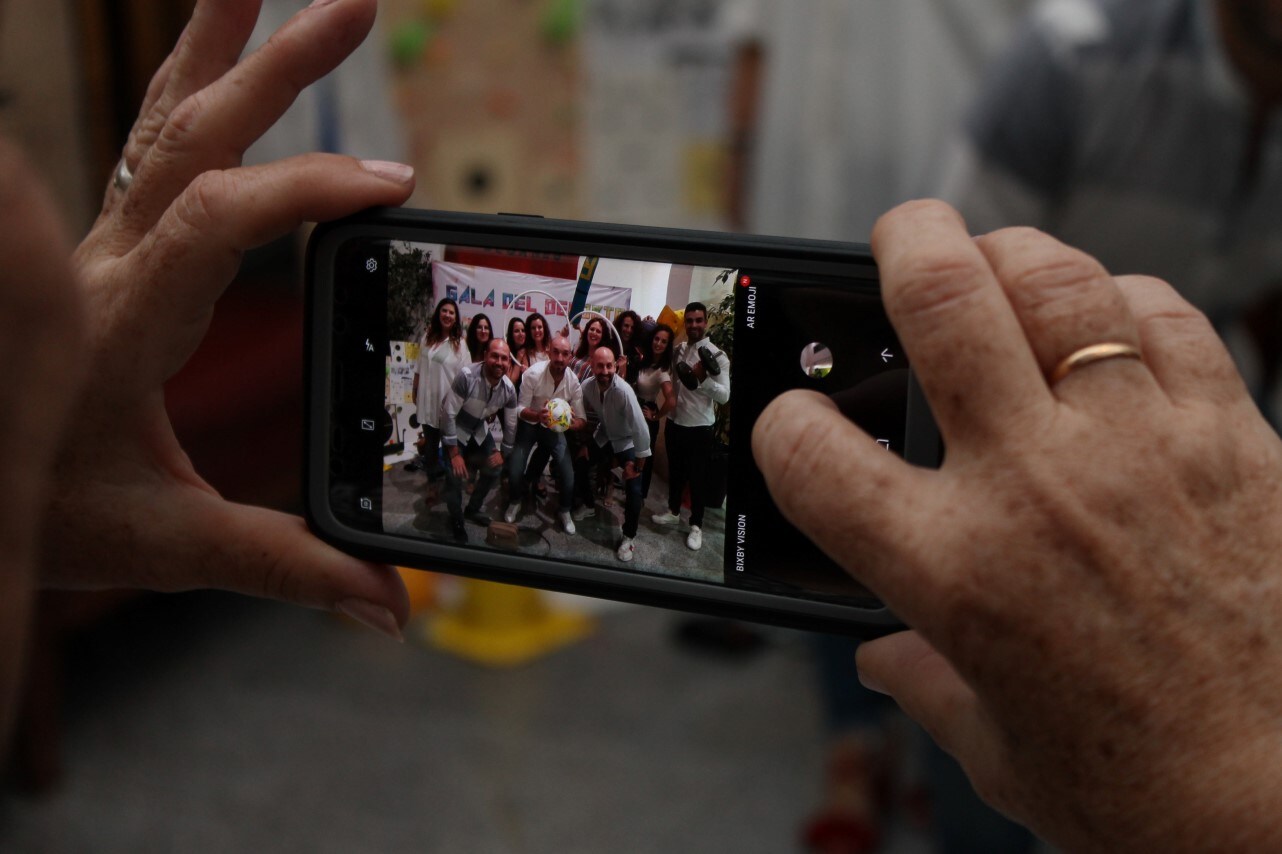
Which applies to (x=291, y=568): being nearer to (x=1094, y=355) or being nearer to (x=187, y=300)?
(x=187, y=300)

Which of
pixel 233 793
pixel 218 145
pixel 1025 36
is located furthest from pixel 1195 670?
pixel 233 793

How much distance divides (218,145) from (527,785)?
1378mm

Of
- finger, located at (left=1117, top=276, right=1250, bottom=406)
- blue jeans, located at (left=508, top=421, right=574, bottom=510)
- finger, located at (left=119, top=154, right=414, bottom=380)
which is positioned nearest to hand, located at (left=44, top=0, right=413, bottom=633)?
finger, located at (left=119, top=154, right=414, bottom=380)

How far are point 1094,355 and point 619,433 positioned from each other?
276 millimetres

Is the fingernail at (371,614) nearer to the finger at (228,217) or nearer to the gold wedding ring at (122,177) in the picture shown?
the finger at (228,217)

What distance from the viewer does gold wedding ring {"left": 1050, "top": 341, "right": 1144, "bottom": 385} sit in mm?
447

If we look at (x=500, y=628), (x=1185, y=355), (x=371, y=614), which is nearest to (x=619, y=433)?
(x=371, y=614)

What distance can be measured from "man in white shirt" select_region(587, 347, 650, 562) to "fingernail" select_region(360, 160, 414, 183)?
159 mm

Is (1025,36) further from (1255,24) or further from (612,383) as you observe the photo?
(612,383)

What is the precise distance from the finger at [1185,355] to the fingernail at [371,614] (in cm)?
46

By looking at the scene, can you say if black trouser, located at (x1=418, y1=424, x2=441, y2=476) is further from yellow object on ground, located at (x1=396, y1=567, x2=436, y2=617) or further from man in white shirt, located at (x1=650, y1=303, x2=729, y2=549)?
yellow object on ground, located at (x1=396, y1=567, x2=436, y2=617)

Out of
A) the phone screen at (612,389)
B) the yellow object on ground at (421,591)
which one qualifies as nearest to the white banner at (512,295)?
the phone screen at (612,389)

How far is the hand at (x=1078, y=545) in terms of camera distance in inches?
17.0

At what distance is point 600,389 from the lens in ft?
2.06
